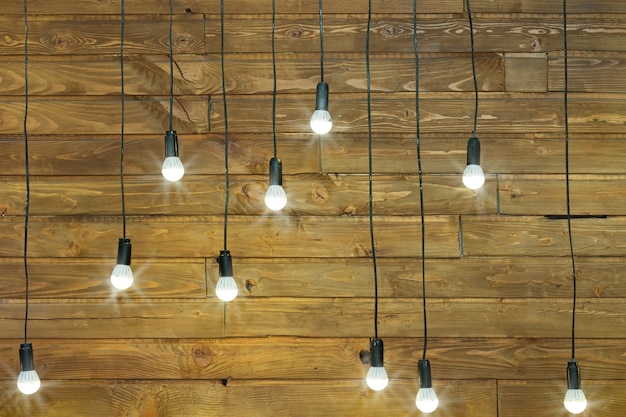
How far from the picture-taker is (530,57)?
91.3 inches

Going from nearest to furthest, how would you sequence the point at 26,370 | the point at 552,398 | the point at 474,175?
1. the point at 474,175
2. the point at 26,370
3. the point at 552,398

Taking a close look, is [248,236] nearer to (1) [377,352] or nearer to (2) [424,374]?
(1) [377,352]

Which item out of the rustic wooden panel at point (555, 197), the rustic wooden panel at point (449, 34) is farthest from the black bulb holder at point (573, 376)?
the rustic wooden panel at point (449, 34)

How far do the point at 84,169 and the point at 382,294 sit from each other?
1203mm

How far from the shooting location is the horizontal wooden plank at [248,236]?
2297 mm

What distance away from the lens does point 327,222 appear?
2299 millimetres

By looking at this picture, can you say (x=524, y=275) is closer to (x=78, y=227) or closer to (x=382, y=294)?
(x=382, y=294)

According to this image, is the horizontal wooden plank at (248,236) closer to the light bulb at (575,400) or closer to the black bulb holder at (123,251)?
the black bulb holder at (123,251)

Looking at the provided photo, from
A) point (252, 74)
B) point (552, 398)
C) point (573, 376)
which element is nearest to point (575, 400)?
point (573, 376)

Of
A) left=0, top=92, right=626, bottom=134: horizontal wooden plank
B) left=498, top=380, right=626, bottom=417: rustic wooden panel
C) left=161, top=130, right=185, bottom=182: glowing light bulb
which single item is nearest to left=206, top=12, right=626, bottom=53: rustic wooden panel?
left=0, top=92, right=626, bottom=134: horizontal wooden plank

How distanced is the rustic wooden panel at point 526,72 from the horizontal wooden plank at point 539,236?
0.49 meters

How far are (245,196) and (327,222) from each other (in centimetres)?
32

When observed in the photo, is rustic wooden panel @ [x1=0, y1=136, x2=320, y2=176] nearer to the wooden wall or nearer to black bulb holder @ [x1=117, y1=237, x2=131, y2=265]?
the wooden wall

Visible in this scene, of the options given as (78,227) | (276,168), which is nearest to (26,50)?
(78,227)
